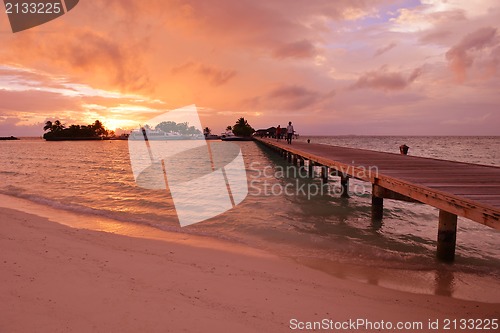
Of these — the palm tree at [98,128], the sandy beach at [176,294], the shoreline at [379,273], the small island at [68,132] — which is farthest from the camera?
the palm tree at [98,128]

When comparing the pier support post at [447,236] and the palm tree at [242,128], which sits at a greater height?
the palm tree at [242,128]

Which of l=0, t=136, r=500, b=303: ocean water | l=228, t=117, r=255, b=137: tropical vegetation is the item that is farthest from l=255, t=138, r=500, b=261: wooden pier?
l=228, t=117, r=255, b=137: tropical vegetation

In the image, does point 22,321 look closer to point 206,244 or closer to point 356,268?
point 206,244

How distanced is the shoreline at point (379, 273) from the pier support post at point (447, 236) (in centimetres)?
25

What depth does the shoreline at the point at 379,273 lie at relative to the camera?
17.0ft

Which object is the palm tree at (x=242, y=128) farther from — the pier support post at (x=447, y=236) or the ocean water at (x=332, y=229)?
the pier support post at (x=447, y=236)

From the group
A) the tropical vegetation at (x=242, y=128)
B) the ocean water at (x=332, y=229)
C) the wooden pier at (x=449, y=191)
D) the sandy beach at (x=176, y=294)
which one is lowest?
the ocean water at (x=332, y=229)

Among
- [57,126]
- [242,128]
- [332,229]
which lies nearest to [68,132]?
[57,126]

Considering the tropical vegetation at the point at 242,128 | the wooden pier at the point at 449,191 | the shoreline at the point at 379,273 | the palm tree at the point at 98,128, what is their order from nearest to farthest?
the wooden pier at the point at 449,191 → the shoreline at the point at 379,273 → the tropical vegetation at the point at 242,128 → the palm tree at the point at 98,128

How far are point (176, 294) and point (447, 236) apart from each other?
17.6 ft

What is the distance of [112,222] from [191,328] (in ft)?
21.5

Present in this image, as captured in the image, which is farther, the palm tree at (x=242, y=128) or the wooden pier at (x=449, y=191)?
the palm tree at (x=242, y=128)

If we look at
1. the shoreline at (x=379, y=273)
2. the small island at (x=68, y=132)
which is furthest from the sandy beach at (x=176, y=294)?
the small island at (x=68, y=132)

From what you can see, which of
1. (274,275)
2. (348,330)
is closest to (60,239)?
(274,275)
